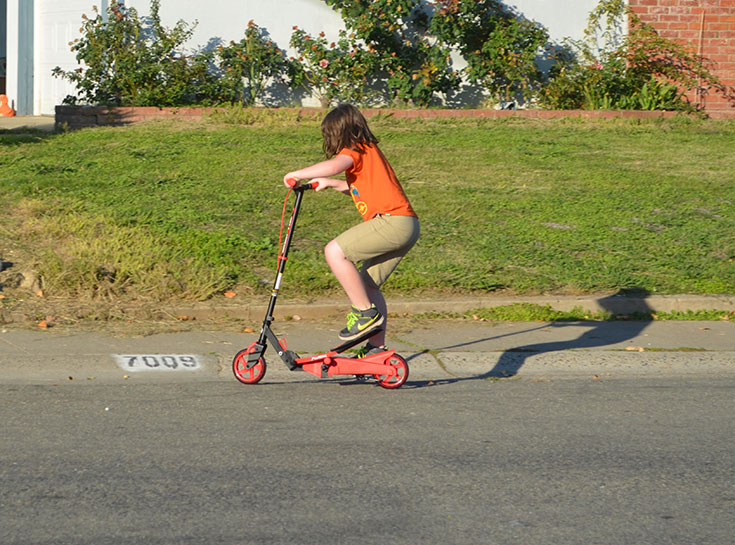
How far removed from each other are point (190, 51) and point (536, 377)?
482 inches

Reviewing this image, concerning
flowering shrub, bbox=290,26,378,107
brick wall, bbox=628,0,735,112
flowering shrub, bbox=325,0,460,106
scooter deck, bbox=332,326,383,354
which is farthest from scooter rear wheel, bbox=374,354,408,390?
brick wall, bbox=628,0,735,112

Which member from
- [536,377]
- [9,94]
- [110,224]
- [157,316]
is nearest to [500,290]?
[536,377]

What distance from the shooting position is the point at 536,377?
23.4 ft

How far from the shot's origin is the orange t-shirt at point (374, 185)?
6.12 meters

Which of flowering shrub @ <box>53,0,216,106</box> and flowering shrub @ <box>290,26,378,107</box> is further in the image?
flowering shrub @ <box>290,26,378,107</box>

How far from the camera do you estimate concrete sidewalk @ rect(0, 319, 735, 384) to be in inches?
273

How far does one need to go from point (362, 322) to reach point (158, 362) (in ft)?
5.96

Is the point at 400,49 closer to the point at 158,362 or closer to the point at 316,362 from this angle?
the point at 158,362

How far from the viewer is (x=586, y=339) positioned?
8.26 metres

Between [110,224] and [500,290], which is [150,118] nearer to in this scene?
[110,224]

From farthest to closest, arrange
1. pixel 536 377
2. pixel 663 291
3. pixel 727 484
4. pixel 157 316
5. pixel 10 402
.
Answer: pixel 663 291
pixel 157 316
pixel 536 377
pixel 10 402
pixel 727 484

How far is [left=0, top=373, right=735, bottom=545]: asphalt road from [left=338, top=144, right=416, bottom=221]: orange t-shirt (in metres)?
1.25

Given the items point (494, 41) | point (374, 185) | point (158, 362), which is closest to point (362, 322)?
point (374, 185)

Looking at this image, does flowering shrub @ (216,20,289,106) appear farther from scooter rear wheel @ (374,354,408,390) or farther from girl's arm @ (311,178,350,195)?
scooter rear wheel @ (374,354,408,390)
